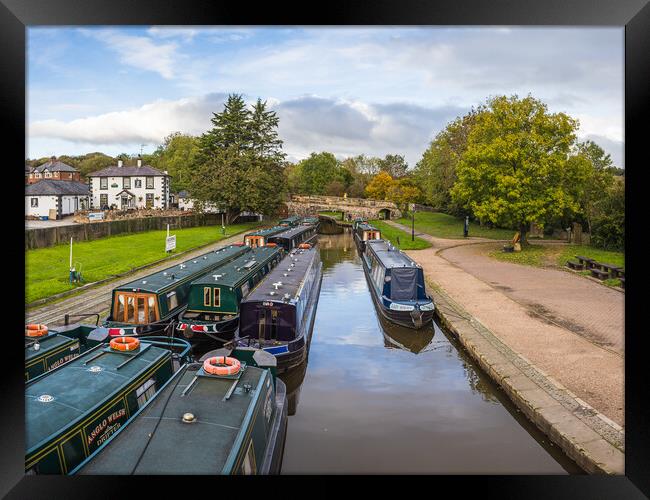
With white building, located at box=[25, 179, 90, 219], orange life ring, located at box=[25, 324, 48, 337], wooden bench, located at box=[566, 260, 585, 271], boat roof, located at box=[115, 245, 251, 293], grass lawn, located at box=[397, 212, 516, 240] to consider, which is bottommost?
orange life ring, located at box=[25, 324, 48, 337]

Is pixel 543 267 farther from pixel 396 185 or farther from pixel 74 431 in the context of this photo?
pixel 396 185

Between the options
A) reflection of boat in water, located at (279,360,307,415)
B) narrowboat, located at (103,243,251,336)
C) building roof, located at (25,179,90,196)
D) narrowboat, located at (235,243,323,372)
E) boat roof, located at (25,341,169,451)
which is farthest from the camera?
building roof, located at (25,179,90,196)

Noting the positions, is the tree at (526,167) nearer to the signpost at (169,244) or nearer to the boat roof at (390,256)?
the boat roof at (390,256)

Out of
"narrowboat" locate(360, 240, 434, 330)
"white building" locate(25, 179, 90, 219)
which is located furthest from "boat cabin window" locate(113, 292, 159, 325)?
"white building" locate(25, 179, 90, 219)

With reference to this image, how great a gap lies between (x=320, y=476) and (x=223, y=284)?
9.58 meters

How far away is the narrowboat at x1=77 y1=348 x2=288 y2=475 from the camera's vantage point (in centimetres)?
561

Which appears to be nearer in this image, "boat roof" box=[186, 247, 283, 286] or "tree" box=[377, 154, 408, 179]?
"boat roof" box=[186, 247, 283, 286]

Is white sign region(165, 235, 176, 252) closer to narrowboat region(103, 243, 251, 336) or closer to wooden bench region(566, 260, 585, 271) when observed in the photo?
narrowboat region(103, 243, 251, 336)

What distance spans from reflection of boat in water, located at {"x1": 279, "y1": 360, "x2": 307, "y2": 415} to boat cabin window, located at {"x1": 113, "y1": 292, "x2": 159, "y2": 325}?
375 cm

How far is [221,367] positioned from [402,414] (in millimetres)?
4265

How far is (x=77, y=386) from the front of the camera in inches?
298

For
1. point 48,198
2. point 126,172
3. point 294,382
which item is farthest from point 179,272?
point 126,172

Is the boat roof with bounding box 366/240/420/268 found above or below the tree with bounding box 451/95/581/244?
below
